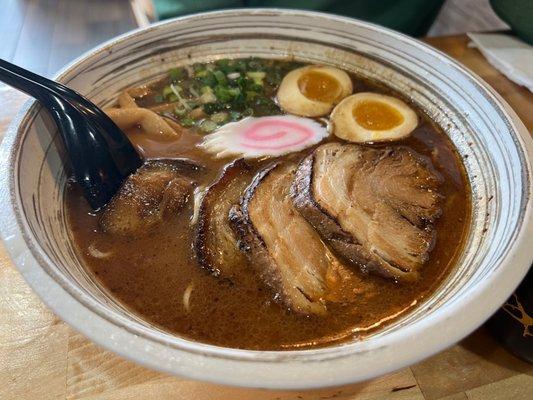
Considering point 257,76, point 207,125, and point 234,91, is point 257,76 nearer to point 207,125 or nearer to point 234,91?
point 234,91

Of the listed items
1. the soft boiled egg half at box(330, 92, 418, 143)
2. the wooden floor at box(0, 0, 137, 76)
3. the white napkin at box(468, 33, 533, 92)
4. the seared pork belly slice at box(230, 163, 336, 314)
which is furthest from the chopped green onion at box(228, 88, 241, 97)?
the wooden floor at box(0, 0, 137, 76)

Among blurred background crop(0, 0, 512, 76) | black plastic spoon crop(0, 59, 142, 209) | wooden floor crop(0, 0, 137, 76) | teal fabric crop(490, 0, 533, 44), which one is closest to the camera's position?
black plastic spoon crop(0, 59, 142, 209)

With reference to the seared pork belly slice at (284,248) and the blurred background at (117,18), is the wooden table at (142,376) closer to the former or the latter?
the seared pork belly slice at (284,248)

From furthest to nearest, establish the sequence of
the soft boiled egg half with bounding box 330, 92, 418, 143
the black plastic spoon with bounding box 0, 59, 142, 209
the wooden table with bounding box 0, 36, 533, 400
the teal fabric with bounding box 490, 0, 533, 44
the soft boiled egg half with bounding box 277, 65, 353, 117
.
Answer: the teal fabric with bounding box 490, 0, 533, 44
the soft boiled egg half with bounding box 277, 65, 353, 117
the soft boiled egg half with bounding box 330, 92, 418, 143
the black plastic spoon with bounding box 0, 59, 142, 209
the wooden table with bounding box 0, 36, 533, 400

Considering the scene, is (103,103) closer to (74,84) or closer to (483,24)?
(74,84)

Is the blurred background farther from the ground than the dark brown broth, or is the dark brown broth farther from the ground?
the blurred background

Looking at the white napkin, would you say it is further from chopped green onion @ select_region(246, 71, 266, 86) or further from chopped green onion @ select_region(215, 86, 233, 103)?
chopped green onion @ select_region(215, 86, 233, 103)
